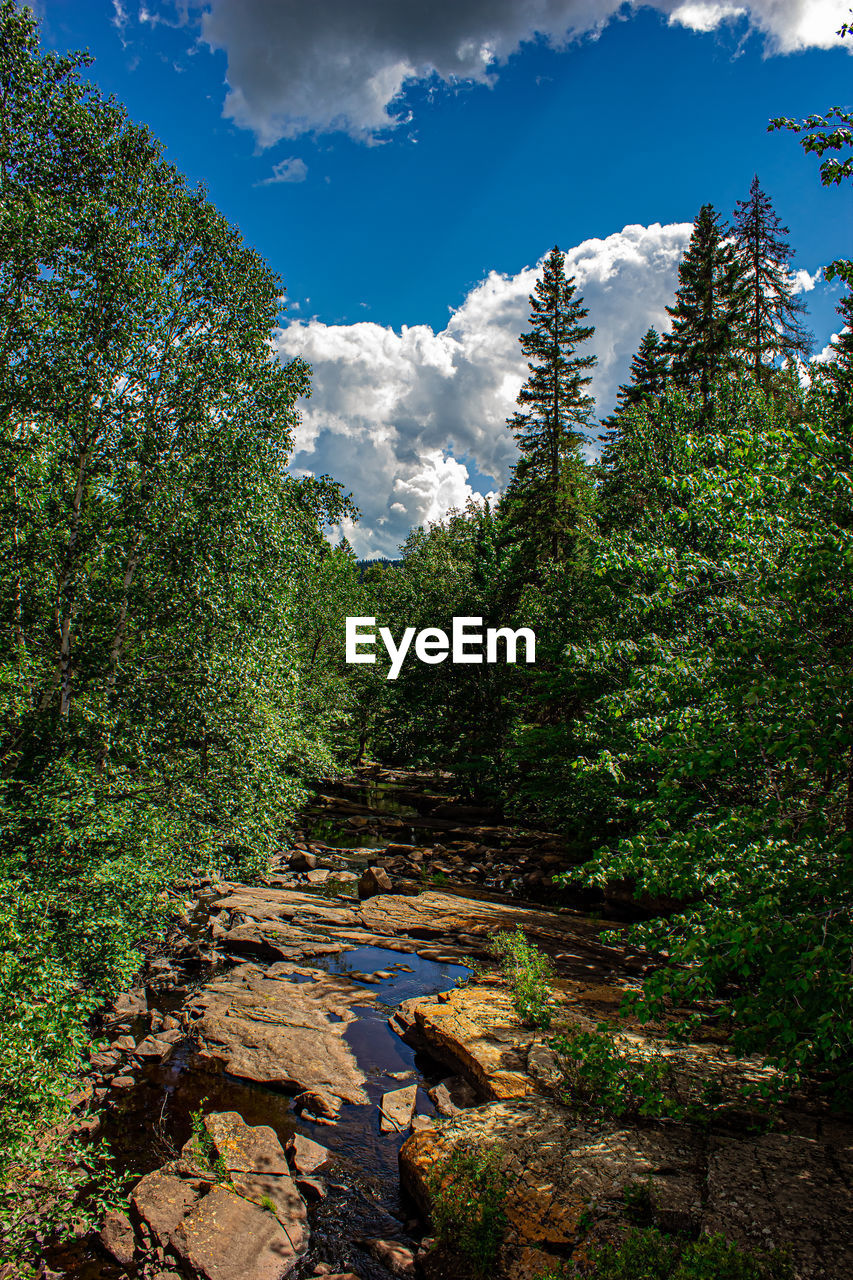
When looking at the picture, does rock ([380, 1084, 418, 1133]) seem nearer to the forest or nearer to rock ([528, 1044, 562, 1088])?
rock ([528, 1044, 562, 1088])

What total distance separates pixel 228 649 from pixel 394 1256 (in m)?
10.4

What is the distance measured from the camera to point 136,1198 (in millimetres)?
7148

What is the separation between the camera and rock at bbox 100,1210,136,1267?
261 inches

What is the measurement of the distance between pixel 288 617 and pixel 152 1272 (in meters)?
11.9

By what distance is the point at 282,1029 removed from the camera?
11531mm

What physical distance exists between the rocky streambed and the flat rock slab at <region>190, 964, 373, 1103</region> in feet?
0.14

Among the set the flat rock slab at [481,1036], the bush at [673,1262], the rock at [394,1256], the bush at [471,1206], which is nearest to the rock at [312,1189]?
the rock at [394,1256]

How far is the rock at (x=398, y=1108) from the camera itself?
29.9 feet

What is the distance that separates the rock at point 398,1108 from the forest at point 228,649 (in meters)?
4.24

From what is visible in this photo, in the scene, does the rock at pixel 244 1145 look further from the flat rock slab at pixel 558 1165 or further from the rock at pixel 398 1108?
the flat rock slab at pixel 558 1165

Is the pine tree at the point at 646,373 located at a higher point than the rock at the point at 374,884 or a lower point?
higher

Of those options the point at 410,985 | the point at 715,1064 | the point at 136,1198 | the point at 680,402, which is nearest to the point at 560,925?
the point at 410,985

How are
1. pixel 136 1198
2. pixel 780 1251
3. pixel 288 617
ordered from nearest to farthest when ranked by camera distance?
1. pixel 780 1251
2. pixel 136 1198
3. pixel 288 617

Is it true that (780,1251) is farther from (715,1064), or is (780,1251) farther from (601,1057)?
(715,1064)
